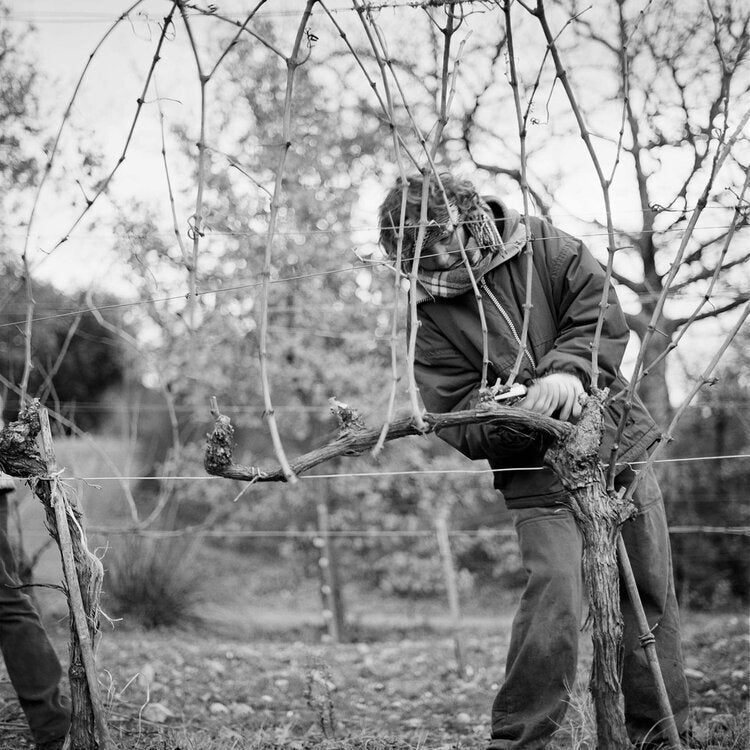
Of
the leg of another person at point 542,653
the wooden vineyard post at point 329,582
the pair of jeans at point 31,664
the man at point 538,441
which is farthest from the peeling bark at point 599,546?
the wooden vineyard post at point 329,582

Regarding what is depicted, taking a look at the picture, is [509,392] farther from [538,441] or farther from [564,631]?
[564,631]

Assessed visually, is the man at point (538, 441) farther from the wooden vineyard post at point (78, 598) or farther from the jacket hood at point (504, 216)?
the wooden vineyard post at point (78, 598)

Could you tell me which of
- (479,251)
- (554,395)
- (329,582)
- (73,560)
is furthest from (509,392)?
(329,582)

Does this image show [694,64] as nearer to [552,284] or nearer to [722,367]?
[552,284]

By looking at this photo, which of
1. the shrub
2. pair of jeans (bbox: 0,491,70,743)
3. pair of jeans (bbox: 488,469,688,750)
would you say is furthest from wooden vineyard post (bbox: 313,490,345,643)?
pair of jeans (bbox: 488,469,688,750)

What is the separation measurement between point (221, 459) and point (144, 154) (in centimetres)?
534

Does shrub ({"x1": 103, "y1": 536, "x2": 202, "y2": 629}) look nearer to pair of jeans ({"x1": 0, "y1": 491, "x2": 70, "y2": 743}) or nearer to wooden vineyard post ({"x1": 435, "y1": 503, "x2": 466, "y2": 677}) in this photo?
wooden vineyard post ({"x1": 435, "y1": 503, "x2": 466, "y2": 677})

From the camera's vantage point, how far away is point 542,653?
85.6 inches

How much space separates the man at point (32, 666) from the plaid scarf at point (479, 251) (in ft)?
5.24

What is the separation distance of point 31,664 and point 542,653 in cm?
155

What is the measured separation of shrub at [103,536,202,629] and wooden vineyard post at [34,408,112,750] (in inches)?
200

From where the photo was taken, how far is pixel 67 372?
41.9 feet

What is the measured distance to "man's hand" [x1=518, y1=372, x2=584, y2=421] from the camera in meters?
2.05

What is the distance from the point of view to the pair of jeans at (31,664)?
235cm
